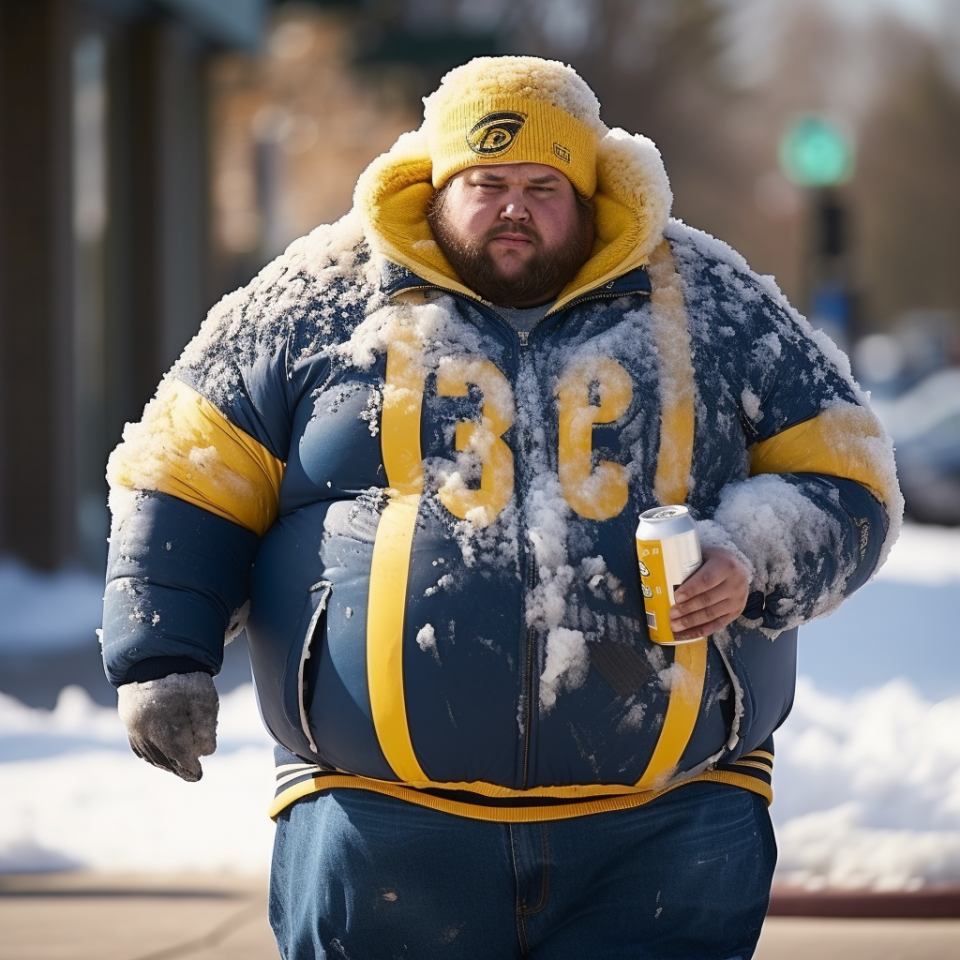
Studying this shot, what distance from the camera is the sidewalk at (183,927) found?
Answer: 171 inches

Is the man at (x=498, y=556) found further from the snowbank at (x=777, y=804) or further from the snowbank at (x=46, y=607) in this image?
the snowbank at (x=46, y=607)

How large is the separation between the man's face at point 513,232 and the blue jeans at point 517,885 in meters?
0.94

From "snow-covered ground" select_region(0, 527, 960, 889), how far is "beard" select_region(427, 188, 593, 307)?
7.87ft

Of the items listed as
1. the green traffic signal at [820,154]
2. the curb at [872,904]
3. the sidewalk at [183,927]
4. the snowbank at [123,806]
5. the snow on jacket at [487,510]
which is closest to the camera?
the snow on jacket at [487,510]

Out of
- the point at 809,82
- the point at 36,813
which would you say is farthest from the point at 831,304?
the point at 809,82

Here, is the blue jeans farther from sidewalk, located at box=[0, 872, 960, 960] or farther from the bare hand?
sidewalk, located at box=[0, 872, 960, 960]

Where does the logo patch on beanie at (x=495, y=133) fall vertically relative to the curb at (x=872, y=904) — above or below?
above

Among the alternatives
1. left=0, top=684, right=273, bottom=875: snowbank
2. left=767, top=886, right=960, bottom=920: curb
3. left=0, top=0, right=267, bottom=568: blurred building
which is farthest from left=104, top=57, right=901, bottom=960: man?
left=0, top=0, right=267, bottom=568: blurred building

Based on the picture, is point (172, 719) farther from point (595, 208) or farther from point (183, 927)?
point (183, 927)

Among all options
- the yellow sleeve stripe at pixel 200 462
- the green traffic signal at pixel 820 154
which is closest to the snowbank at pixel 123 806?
the yellow sleeve stripe at pixel 200 462

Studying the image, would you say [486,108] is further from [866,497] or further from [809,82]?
[809,82]

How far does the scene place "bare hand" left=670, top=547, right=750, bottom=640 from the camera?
2729 millimetres

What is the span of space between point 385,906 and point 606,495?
798 millimetres

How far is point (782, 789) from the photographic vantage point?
5.16 meters
